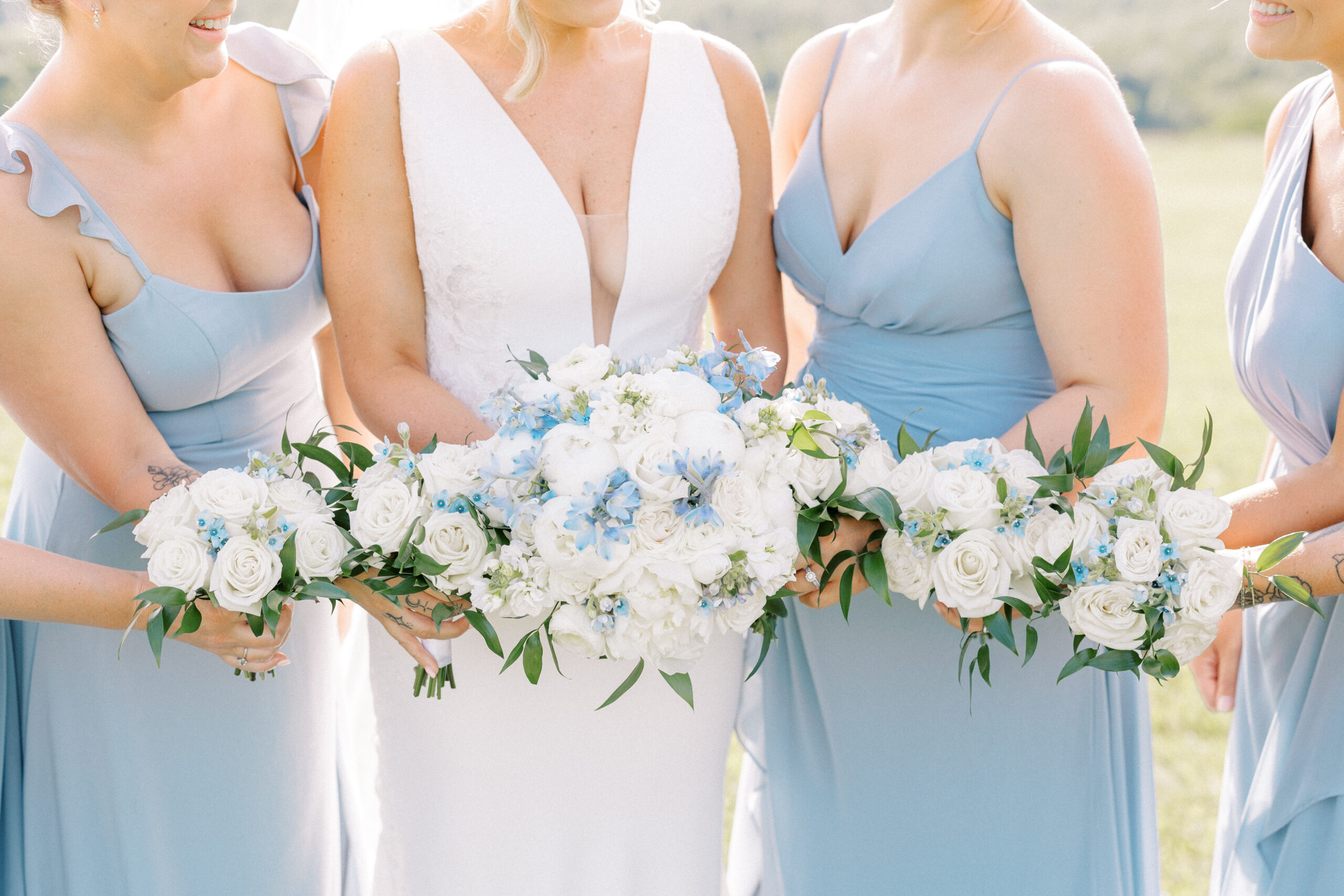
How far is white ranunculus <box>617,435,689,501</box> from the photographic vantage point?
6.44ft

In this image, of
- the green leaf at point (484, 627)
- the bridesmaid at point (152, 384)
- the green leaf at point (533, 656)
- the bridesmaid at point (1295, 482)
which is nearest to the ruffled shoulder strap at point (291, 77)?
the bridesmaid at point (152, 384)

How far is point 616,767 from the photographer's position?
2701 millimetres

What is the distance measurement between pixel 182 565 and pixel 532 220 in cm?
107

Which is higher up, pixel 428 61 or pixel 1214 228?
pixel 428 61

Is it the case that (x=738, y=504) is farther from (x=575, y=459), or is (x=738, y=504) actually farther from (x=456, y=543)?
(x=456, y=543)

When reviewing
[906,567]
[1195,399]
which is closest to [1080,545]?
[906,567]

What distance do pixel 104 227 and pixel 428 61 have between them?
0.78 m

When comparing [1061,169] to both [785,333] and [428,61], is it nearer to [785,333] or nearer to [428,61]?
[785,333]

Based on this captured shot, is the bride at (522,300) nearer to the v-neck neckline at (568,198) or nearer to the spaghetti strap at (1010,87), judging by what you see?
the v-neck neckline at (568,198)

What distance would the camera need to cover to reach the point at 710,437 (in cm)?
201

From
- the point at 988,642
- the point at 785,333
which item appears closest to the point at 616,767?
the point at 988,642

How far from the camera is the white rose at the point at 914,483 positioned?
2.19m

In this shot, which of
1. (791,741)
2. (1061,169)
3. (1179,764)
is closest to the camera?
(1061,169)

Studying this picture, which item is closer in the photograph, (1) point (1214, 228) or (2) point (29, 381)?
(2) point (29, 381)
